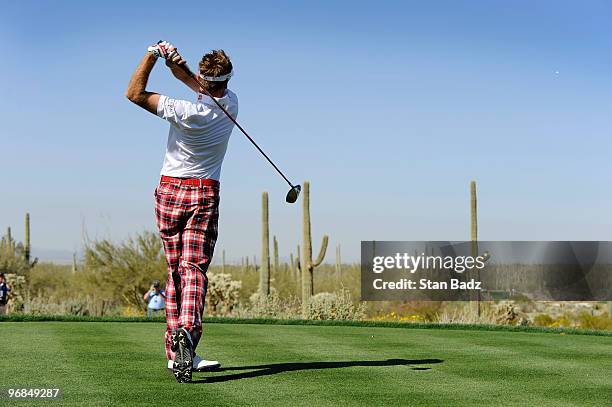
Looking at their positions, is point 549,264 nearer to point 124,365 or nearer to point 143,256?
point 143,256

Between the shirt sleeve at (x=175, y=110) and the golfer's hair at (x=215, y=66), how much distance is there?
0.29 m

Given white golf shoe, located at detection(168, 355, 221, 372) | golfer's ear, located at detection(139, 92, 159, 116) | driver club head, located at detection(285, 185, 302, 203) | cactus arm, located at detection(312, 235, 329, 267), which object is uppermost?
golfer's ear, located at detection(139, 92, 159, 116)

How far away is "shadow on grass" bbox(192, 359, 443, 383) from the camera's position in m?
6.07

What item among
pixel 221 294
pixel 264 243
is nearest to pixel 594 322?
pixel 264 243

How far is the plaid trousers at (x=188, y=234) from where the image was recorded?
20.7 feet

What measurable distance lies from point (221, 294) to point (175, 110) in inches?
926

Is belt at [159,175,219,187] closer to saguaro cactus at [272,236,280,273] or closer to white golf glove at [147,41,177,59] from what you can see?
white golf glove at [147,41,177,59]

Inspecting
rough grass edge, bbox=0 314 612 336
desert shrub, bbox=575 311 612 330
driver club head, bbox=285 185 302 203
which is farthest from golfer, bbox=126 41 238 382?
desert shrub, bbox=575 311 612 330

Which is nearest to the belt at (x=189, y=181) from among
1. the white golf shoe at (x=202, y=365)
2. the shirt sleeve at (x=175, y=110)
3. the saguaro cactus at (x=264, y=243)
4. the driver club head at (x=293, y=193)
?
the shirt sleeve at (x=175, y=110)

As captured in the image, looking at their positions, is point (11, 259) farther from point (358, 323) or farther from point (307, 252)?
point (358, 323)

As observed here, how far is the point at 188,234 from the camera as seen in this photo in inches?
249

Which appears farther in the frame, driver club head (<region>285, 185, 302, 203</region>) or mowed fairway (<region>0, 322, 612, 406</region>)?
driver club head (<region>285, 185, 302, 203</region>)

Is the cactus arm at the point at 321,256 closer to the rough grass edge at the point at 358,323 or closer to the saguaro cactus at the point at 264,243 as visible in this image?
the saguaro cactus at the point at 264,243

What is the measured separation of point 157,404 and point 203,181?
1878mm
